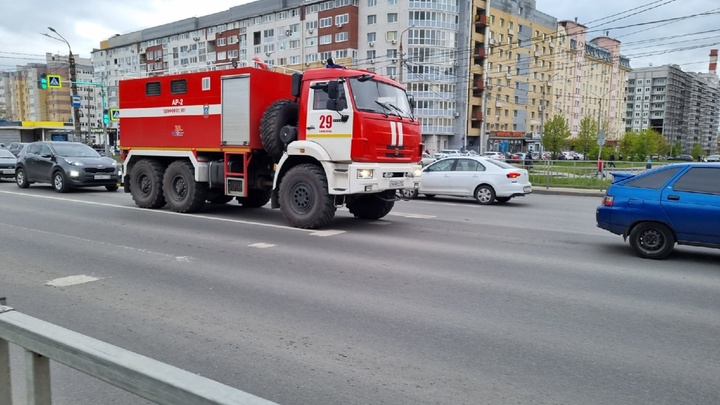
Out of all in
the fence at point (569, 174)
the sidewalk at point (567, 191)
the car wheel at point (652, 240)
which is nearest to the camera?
the car wheel at point (652, 240)

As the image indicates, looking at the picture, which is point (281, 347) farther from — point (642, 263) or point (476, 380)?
point (642, 263)

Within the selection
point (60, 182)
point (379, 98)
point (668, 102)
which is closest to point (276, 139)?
point (379, 98)

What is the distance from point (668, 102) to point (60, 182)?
175 meters

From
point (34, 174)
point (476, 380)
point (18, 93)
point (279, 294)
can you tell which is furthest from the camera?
point (18, 93)

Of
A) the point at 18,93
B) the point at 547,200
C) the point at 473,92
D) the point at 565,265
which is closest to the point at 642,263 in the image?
the point at 565,265

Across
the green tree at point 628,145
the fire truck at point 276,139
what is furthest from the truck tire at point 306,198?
the green tree at point 628,145

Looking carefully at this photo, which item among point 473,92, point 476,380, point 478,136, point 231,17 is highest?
point 231,17

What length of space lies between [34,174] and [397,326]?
686 inches

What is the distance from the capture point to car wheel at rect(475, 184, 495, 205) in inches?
645

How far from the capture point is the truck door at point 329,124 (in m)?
9.60

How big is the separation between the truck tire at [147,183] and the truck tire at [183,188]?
0.33 meters

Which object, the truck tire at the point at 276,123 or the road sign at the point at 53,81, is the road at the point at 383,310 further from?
the road sign at the point at 53,81

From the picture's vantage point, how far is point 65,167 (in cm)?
1642

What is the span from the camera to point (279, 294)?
574cm
